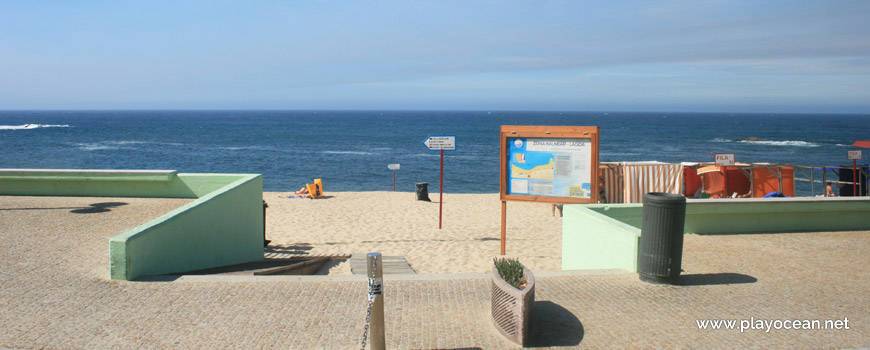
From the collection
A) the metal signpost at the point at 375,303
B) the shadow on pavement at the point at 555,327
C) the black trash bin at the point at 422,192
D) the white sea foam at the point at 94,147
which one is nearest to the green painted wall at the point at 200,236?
the metal signpost at the point at 375,303

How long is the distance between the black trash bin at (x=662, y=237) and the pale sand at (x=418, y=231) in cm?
→ 418

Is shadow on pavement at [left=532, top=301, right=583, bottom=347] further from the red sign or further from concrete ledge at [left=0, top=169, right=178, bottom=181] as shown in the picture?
the red sign

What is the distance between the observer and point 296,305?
5.55 meters

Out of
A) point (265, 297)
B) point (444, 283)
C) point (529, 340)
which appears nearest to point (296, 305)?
point (265, 297)

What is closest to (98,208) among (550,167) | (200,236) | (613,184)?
(200,236)

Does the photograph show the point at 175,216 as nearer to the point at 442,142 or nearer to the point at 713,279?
the point at 713,279

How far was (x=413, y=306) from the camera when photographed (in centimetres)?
562

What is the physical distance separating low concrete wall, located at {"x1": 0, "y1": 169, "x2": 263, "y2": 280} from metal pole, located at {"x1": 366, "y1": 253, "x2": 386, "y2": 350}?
10.0ft

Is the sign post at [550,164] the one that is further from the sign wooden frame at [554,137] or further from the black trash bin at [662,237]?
the black trash bin at [662,237]

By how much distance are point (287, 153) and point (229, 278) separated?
54002mm

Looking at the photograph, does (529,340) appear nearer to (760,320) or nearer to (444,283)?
(444,283)

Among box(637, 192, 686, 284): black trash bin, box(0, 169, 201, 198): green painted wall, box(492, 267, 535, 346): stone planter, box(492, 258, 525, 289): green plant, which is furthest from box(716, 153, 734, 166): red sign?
box(0, 169, 201, 198): green painted wall

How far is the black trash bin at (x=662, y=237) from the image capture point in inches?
237

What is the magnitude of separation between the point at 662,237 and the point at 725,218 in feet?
12.1
